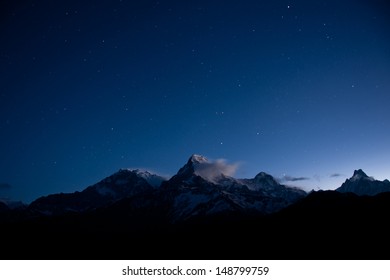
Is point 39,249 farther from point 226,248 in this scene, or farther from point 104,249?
point 226,248

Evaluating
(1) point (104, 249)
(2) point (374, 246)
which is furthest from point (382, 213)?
(1) point (104, 249)

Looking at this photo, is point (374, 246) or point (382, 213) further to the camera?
point (382, 213)

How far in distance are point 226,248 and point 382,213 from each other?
72948 mm

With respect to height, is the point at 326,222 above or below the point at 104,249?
above

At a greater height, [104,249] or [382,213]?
[382,213]

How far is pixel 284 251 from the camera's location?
126m
